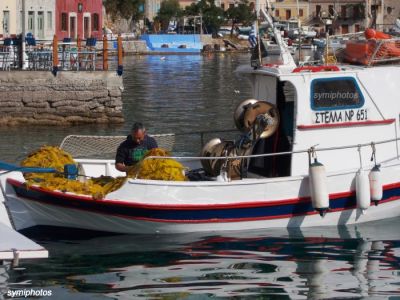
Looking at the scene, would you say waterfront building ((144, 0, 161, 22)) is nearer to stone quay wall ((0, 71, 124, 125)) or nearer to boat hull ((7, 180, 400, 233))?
stone quay wall ((0, 71, 124, 125))

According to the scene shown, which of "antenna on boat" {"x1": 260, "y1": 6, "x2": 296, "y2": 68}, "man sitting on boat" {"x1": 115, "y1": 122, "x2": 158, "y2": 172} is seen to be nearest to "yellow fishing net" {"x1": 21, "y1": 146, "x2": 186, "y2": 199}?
"man sitting on boat" {"x1": 115, "y1": 122, "x2": 158, "y2": 172}

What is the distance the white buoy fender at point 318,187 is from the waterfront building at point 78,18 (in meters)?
52.5

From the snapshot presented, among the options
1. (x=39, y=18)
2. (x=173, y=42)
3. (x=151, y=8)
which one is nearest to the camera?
(x=39, y=18)

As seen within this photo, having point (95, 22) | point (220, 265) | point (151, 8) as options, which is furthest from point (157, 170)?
point (151, 8)

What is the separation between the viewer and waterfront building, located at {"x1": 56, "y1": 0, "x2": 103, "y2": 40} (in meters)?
66.1

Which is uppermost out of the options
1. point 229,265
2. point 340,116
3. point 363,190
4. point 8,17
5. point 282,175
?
point 8,17

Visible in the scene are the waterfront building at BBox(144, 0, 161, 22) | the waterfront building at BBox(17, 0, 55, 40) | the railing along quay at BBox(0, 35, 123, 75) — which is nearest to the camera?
the railing along quay at BBox(0, 35, 123, 75)

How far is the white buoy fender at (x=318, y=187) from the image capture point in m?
13.6

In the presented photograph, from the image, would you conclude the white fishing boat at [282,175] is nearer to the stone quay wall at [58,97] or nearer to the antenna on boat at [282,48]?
the antenna on boat at [282,48]

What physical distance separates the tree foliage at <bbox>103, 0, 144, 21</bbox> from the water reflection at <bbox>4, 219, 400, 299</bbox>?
72441mm

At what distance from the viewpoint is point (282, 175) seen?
14.5 m

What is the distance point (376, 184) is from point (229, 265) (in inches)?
96.9

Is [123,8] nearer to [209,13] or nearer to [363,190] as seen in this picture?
[209,13]

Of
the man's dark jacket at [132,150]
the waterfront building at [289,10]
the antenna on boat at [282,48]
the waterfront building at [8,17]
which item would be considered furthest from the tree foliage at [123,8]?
the man's dark jacket at [132,150]
